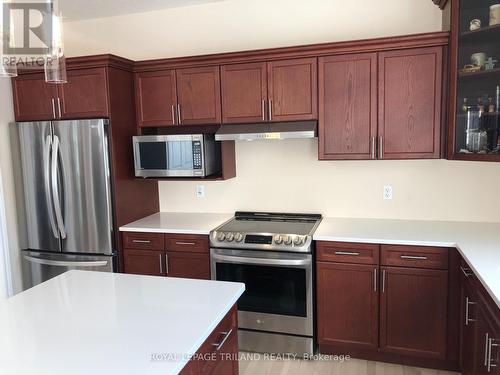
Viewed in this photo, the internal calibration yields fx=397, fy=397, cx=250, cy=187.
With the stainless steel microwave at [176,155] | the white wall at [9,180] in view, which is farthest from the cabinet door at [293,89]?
the white wall at [9,180]

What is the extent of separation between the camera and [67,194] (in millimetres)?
3088

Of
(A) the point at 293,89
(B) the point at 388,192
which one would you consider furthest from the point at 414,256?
(A) the point at 293,89

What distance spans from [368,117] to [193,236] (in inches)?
60.0

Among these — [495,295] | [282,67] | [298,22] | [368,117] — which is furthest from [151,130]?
[495,295]

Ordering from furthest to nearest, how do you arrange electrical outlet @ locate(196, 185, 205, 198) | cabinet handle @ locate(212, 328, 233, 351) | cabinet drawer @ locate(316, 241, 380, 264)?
electrical outlet @ locate(196, 185, 205, 198)
cabinet drawer @ locate(316, 241, 380, 264)
cabinet handle @ locate(212, 328, 233, 351)

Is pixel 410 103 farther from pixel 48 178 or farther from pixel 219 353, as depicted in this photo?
pixel 48 178

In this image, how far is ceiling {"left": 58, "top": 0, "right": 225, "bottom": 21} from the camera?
3.21m

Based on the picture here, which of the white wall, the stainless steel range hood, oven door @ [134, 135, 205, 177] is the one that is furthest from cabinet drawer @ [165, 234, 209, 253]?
the white wall

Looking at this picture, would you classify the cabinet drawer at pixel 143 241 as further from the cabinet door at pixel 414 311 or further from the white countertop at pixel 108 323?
the cabinet door at pixel 414 311

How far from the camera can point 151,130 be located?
137 inches

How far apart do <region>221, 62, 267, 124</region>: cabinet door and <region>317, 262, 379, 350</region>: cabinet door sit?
1210 mm

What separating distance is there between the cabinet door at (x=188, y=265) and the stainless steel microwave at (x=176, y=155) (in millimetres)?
613

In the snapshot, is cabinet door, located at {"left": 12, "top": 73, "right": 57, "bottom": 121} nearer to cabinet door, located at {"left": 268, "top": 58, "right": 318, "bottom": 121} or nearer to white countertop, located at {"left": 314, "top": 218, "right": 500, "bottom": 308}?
cabinet door, located at {"left": 268, "top": 58, "right": 318, "bottom": 121}

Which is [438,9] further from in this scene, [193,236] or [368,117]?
[193,236]
